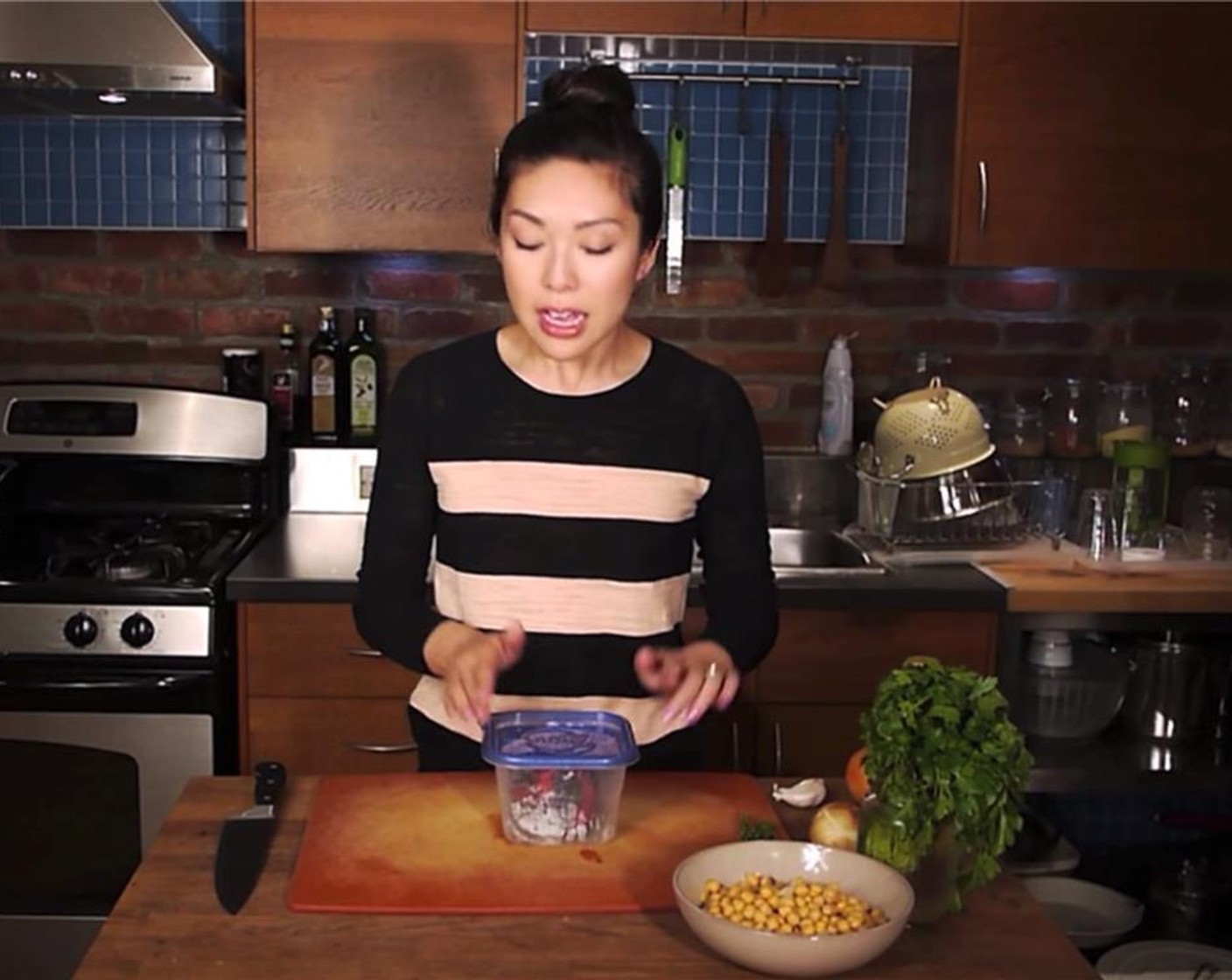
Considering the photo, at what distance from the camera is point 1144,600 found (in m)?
2.37

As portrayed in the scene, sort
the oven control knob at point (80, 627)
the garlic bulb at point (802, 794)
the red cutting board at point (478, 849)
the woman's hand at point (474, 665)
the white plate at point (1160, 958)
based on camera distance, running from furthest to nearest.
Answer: the white plate at point (1160, 958) < the oven control knob at point (80, 627) < the garlic bulb at point (802, 794) < the woman's hand at point (474, 665) < the red cutting board at point (478, 849)

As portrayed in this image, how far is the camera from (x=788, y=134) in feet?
9.45

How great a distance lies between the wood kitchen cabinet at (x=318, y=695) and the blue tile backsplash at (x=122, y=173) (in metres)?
0.89

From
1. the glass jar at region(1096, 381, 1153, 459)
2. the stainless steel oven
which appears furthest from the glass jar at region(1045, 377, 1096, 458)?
the stainless steel oven

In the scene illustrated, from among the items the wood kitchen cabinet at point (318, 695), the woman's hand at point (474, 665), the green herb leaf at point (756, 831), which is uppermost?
the woman's hand at point (474, 665)

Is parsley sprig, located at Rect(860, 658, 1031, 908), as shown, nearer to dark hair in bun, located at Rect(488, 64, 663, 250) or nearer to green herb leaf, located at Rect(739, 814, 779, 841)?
green herb leaf, located at Rect(739, 814, 779, 841)

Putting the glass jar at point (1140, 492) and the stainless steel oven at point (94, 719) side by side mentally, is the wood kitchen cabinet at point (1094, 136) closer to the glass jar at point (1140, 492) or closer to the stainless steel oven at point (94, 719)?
the glass jar at point (1140, 492)

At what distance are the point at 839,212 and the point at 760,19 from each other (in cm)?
43

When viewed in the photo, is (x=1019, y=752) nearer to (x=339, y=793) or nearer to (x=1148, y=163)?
(x=339, y=793)

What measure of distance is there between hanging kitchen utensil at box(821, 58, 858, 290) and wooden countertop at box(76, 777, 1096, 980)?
1.74m

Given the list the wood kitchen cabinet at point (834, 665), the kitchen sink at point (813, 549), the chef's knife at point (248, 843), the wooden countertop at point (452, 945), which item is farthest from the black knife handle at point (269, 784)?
the kitchen sink at point (813, 549)

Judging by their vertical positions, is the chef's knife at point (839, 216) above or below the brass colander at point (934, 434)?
above

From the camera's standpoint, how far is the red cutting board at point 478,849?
1.25 metres

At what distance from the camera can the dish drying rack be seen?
2609 millimetres
